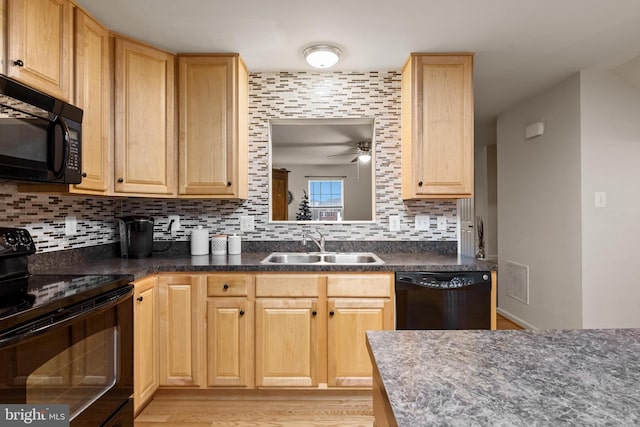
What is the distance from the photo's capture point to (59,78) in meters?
1.70

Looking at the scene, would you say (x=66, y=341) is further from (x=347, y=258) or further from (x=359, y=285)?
(x=347, y=258)

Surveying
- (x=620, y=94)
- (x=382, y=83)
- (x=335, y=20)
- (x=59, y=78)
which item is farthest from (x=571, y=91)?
(x=59, y=78)

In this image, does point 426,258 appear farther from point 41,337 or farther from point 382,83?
point 41,337

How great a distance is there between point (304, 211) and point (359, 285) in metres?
0.90

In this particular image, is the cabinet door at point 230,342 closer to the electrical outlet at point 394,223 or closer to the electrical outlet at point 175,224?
the electrical outlet at point 175,224

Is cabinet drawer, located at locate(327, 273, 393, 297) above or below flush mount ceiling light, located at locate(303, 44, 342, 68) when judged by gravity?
below

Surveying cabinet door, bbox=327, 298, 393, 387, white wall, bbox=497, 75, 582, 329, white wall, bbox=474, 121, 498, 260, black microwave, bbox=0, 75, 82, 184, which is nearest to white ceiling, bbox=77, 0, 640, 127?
white wall, bbox=497, 75, 582, 329

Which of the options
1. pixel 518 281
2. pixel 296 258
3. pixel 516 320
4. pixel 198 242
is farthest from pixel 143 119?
pixel 516 320

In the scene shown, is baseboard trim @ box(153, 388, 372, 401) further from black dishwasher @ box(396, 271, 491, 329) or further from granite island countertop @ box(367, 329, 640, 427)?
granite island countertop @ box(367, 329, 640, 427)

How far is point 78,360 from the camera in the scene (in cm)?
133

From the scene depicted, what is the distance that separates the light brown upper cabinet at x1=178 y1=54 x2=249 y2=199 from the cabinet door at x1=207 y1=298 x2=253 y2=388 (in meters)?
0.80

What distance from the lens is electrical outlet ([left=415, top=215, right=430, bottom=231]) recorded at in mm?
2660

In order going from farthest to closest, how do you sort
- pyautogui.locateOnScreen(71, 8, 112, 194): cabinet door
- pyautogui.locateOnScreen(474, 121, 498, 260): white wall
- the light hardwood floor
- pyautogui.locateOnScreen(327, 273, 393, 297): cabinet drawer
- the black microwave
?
pyautogui.locateOnScreen(474, 121, 498, 260): white wall → pyautogui.locateOnScreen(327, 273, 393, 297): cabinet drawer → the light hardwood floor → pyautogui.locateOnScreen(71, 8, 112, 194): cabinet door → the black microwave

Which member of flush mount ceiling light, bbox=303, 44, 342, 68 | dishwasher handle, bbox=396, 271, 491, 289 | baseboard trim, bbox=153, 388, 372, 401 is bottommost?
baseboard trim, bbox=153, 388, 372, 401
